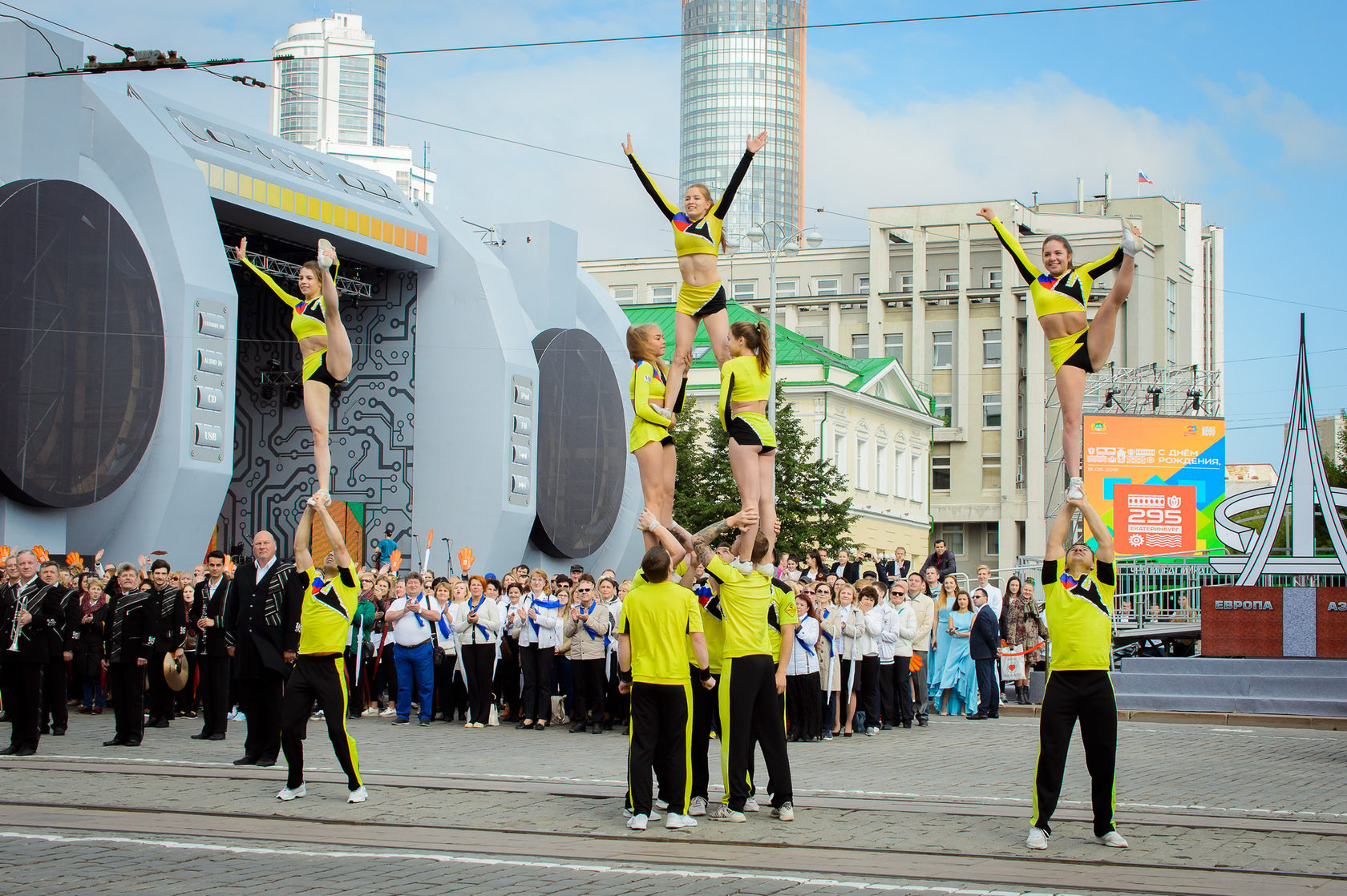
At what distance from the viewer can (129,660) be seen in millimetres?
14609

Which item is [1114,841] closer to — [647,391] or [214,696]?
[647,391]

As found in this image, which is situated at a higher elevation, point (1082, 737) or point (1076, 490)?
point (1076, 490)

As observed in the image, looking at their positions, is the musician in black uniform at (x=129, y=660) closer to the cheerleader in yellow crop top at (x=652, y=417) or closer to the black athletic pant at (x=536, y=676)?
the black athletic pant at (x=536, y=676)

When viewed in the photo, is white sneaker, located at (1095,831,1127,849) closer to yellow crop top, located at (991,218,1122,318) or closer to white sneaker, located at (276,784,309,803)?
yellow crop top, located at (991,218,1122,318)

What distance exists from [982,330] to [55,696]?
57521mm

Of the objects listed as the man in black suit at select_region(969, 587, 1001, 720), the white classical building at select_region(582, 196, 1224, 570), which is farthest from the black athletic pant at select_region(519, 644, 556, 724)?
the white classical building at select_region(582, 196, 1224, 570)

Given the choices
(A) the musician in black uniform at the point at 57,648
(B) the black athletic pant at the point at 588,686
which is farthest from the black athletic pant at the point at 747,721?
(B) the black athletic pant at the point at 588,686

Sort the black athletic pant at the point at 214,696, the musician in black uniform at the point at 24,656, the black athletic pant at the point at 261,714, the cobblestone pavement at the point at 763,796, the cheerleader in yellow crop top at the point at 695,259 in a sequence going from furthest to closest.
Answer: the black athletic pant at the point at 214,696, the musician in black uniform at the point at 24,656, the black athletic pant at the point at 261,714, the cheerleader in yellow crop top at the point at 695,259, the cobblestone pavement at the point at 763,796

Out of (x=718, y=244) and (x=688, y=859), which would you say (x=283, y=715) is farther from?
(x=718, y=244)

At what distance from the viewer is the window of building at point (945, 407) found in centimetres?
6825

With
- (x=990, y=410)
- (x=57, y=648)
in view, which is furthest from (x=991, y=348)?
(x=57, y=648)

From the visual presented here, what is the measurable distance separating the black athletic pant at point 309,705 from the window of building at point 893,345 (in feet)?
200

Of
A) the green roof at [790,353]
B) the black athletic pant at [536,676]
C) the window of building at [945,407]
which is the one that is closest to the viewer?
the black athletic pant at [536,676]

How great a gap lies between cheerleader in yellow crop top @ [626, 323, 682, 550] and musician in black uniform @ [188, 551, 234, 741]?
5164 mm
